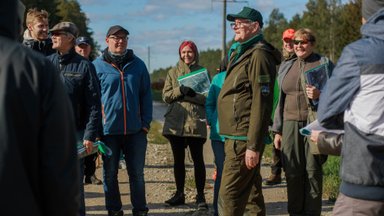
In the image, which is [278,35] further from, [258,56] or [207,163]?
[258,56]

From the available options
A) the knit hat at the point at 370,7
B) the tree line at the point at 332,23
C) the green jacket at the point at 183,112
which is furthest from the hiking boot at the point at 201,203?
the tree line at the point at 332,23

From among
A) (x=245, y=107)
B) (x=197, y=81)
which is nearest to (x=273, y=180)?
(x=197, y=81)

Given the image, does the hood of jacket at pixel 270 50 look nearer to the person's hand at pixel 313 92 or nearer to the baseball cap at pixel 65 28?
the person's hand at pixel 313 92

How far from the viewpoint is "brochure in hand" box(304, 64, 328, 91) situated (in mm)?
5914

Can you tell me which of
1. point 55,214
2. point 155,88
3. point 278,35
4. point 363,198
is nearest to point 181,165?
point 363,198

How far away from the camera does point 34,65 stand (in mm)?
2068

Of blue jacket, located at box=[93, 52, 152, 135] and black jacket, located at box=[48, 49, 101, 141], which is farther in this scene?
blue jacket, located at box=[93, 52, 152, 135]

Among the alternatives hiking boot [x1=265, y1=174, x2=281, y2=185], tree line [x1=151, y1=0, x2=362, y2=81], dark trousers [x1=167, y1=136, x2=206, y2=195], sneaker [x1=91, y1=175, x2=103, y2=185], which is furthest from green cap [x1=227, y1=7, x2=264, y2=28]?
tree line [x1=151, y1=0, x2=362, y2=81]

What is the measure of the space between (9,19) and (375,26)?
6.18ft

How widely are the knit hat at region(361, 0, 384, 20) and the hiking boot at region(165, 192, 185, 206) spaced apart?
453cm

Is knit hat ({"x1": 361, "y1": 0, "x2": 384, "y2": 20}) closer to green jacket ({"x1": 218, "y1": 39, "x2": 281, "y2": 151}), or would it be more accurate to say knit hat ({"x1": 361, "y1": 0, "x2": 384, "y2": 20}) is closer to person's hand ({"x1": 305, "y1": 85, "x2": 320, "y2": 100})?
green jacket ({"x1": 218, "y1": 39, "x2": 281, "y2": 151})

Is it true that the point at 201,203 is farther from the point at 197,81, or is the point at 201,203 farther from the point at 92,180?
the point at 92,180

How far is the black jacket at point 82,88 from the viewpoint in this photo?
5.64m

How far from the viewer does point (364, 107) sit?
3117 millimetres
